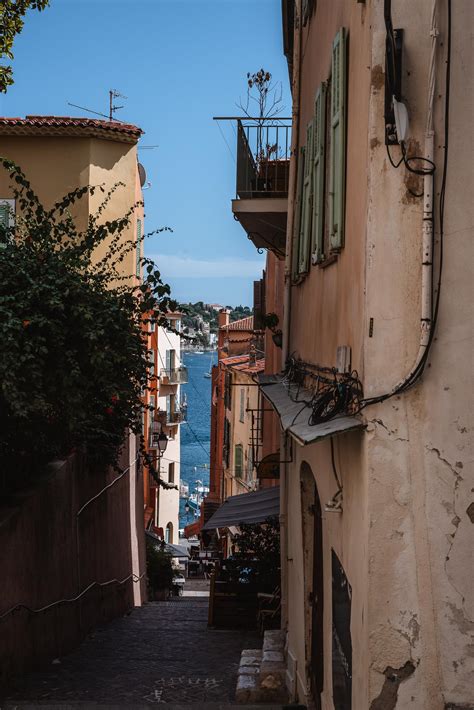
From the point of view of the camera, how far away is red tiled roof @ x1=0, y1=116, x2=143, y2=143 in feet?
77.3

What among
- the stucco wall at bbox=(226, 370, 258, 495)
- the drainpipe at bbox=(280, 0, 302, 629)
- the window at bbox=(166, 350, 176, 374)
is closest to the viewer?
the drainpipe at bbox=(280, 0, 302, 629)

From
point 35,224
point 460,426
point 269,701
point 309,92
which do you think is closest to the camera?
point 460,426

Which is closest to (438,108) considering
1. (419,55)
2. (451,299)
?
(419,55)

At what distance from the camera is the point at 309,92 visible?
37.2ft

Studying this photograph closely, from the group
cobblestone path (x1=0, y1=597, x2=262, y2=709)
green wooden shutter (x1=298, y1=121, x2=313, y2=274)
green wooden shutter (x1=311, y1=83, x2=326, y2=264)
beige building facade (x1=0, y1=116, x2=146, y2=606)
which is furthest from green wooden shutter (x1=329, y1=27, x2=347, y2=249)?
Answer: beige building facade (x1=0, y1=116, x2=146, y2=606)

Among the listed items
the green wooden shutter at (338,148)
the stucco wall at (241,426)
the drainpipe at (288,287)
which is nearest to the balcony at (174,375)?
the stucco wall at (241,426)

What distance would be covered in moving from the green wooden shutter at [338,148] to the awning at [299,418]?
1.34 meters

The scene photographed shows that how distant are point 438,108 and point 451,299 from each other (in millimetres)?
1098

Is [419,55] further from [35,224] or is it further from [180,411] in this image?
[180,411]

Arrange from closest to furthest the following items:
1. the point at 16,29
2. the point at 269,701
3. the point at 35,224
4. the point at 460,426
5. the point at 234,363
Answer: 1. the point at 460,426
2. the point at 269,701
3. the point at 35,224
4. the point at 16,29
5. the point at 234,363

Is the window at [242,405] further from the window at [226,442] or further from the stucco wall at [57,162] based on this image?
the stucco wall at [57,162]

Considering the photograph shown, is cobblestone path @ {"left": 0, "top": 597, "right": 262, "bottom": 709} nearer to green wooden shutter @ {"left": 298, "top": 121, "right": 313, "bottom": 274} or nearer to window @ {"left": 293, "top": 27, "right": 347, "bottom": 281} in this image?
green wooden shutter @ {"left": 298, "top": 121, "right": 313, "bottom": 274}

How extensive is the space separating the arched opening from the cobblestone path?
115 centimetres

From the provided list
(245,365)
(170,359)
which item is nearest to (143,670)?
(245,365)
